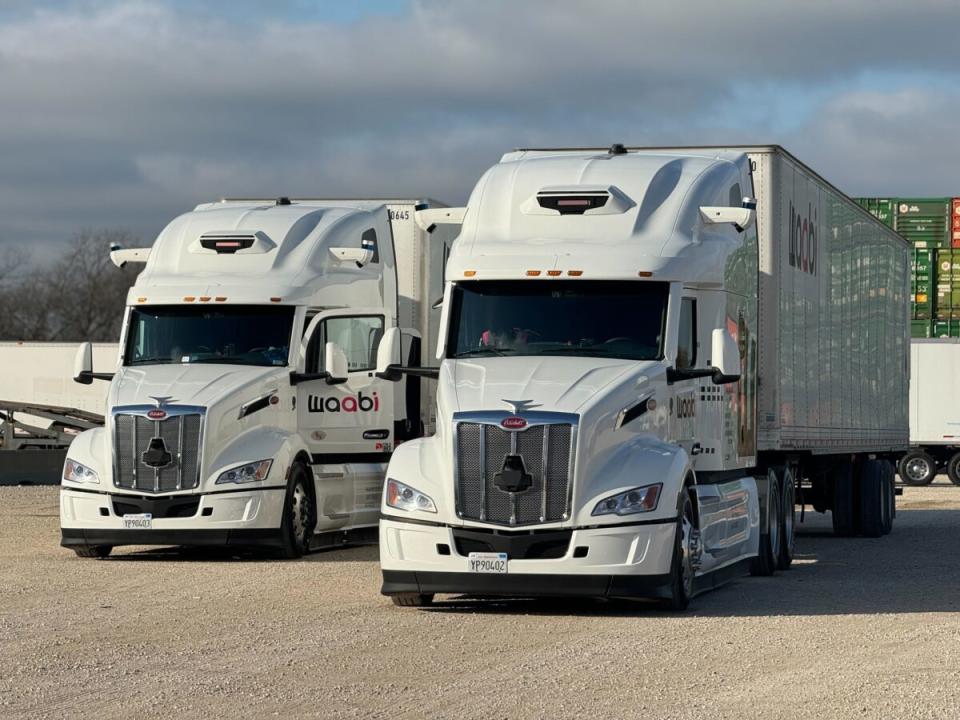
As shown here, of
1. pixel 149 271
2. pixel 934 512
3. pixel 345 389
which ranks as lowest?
pixel 934 512

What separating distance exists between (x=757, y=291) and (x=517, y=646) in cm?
710

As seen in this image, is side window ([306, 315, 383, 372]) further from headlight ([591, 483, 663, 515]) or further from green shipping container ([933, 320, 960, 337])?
green shipping container ([933, 320, 960, 337])

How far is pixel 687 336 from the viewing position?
50.5 ft

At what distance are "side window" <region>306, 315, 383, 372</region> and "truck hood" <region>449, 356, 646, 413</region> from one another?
5.33 meters

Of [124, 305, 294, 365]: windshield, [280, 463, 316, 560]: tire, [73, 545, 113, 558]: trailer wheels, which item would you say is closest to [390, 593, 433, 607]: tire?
[280, 463, 316, 560]: tire

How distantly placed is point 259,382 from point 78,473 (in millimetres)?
2077

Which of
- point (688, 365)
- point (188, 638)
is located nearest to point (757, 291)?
point (688, 365)

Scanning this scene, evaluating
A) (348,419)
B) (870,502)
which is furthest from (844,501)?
(348,419)

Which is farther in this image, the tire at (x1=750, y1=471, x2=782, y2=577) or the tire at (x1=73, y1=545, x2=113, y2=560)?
the tire at (x1=73, y1=545, x2=113, y2=560)

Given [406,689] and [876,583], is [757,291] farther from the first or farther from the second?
[406,689]

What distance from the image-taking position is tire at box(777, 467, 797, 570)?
1936 cm

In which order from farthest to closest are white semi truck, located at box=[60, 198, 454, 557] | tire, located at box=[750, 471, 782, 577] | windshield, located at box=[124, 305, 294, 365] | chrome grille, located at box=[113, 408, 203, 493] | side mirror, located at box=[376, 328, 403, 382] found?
windshield, located at box=[124, 305, 294, 365], tire, located at box=[750, 471, 782, 577], white semi truck, located at box=[60, 198, 454, 557], chrome grille, located at box=[113, 408, 203, 493], side mirror, located at box=[376, 328, 403, 382]

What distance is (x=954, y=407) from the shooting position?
4634 centimetres

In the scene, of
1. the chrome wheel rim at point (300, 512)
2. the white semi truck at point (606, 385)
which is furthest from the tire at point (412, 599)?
the chrome wheel rim at point (300, 512)
